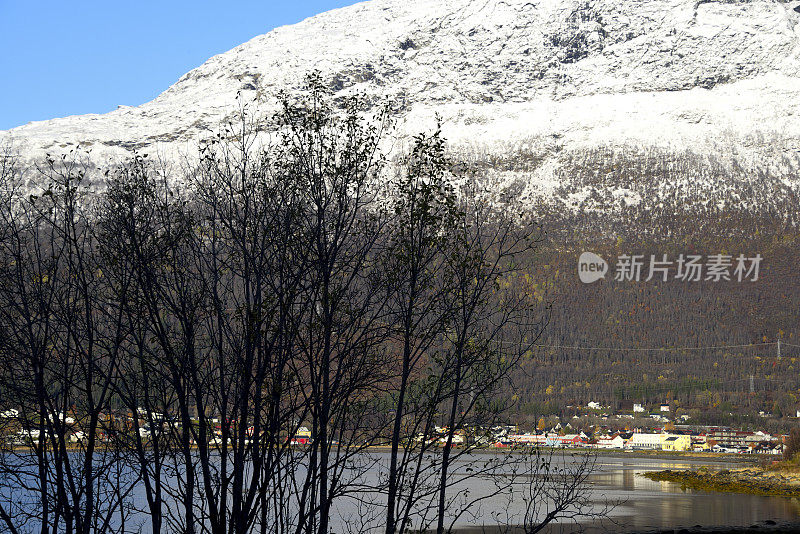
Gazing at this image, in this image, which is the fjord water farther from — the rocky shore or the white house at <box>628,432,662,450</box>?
the white house at <box>628,432,662,450</box>

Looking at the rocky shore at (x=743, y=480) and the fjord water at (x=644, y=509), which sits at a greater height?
the rocky shore at (x=743, y=480)

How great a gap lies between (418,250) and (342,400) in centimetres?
371

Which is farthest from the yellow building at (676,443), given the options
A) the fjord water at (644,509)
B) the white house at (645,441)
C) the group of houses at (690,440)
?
the fjord water at (644,509)

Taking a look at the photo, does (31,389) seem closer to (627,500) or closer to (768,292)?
(627,500)

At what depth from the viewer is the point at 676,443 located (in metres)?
138

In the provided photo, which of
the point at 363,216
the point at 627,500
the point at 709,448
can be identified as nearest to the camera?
the point at 363,216

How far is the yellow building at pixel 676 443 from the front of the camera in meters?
138

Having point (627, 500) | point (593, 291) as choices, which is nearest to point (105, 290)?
point (627, 500)

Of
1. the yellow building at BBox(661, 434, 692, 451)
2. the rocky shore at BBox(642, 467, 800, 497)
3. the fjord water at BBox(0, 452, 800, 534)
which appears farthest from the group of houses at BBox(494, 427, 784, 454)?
the fjord water at BBox(0, 452, 800, 534)

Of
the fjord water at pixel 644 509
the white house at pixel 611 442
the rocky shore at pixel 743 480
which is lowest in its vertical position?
the fjord water at pixel 644 509

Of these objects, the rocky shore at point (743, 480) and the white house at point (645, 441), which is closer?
the rocky shore at point (743, 480)

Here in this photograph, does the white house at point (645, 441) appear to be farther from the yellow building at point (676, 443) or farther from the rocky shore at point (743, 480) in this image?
the rocky shore at point (743, 480)

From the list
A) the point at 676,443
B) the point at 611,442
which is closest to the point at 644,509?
the point at 611,442

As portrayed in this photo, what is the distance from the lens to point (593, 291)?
6599 inches
